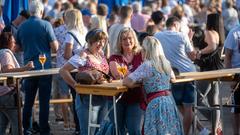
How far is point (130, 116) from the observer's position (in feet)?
38.8

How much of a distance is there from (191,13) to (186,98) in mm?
16255

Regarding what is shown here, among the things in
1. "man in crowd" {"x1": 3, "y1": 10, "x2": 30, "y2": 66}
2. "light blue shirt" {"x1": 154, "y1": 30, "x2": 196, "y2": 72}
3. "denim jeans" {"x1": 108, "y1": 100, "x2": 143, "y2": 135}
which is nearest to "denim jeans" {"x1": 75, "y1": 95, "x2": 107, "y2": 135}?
"denim jeans" {"x1": 108, "y1": 100, "x2": 143, "y2": 135}

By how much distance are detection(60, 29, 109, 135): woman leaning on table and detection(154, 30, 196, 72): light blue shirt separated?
1.45 meters

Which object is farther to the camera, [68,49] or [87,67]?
[68,49]

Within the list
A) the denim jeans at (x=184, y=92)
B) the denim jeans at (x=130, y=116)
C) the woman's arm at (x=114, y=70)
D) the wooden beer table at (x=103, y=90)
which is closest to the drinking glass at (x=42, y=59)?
the woman's arm at (x=114, y=70)

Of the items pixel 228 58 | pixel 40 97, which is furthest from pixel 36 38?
pixel 228 58

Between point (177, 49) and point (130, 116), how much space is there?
1.77 meters

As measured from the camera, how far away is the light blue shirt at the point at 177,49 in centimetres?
1323

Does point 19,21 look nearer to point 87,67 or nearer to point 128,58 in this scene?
point 87,67

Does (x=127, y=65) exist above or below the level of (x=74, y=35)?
below

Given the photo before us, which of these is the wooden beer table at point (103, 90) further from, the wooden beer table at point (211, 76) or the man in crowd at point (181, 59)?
the man in crowd at point (181, 59)

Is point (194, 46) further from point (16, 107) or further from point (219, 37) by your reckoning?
point (16, 107)

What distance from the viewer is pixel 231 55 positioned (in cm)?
1325

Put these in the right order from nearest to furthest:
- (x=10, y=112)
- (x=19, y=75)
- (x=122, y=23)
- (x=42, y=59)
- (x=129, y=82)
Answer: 1. (x=129, y=82)
2. (x=19, y=75)
3. (x=10, y=112)
4. (x=42, y=59)
5. (x=122, y=23)
